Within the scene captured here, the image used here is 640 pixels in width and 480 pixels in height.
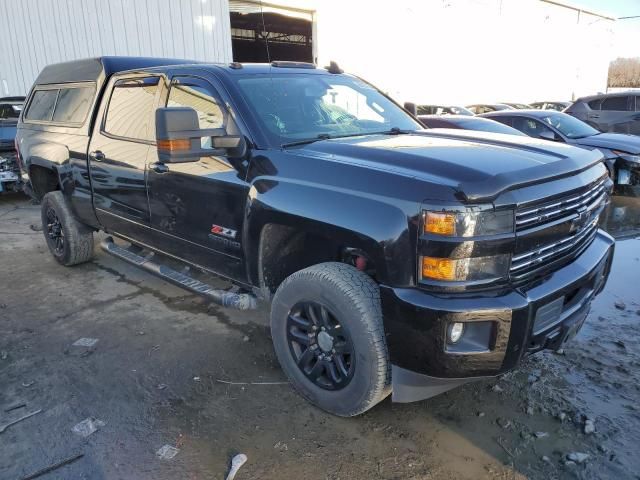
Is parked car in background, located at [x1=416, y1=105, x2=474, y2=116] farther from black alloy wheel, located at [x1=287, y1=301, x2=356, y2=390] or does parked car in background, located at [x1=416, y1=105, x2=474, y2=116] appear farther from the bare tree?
the bare tree

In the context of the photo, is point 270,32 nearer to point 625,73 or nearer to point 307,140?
point 307,140

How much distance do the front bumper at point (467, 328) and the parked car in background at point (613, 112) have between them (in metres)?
12.0

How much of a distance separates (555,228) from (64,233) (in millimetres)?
4678

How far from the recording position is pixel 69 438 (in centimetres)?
274

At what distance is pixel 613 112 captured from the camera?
43.1 ft

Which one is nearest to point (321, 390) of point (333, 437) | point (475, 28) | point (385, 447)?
point (333, 437)

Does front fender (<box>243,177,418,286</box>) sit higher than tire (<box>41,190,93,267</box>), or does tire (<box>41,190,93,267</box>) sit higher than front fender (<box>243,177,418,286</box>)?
front fender (<box>243,177,418,286</box>)

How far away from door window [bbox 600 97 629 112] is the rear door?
1299 cm

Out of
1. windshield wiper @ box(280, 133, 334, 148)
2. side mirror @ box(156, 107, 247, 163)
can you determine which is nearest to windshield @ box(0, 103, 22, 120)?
side mirror @ box(156, 107, 247, 163)

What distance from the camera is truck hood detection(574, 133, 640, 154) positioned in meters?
7.86

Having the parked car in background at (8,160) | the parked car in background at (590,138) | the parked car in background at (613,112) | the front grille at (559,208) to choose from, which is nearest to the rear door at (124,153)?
the front grille at (559,208)

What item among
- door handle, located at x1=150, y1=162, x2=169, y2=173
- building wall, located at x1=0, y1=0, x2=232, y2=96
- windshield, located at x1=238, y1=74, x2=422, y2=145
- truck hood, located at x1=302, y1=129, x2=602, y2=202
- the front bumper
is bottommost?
the front bumper

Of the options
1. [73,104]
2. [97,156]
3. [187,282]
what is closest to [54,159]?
[73,104]

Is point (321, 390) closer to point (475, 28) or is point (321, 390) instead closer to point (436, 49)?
point (436, 49)
